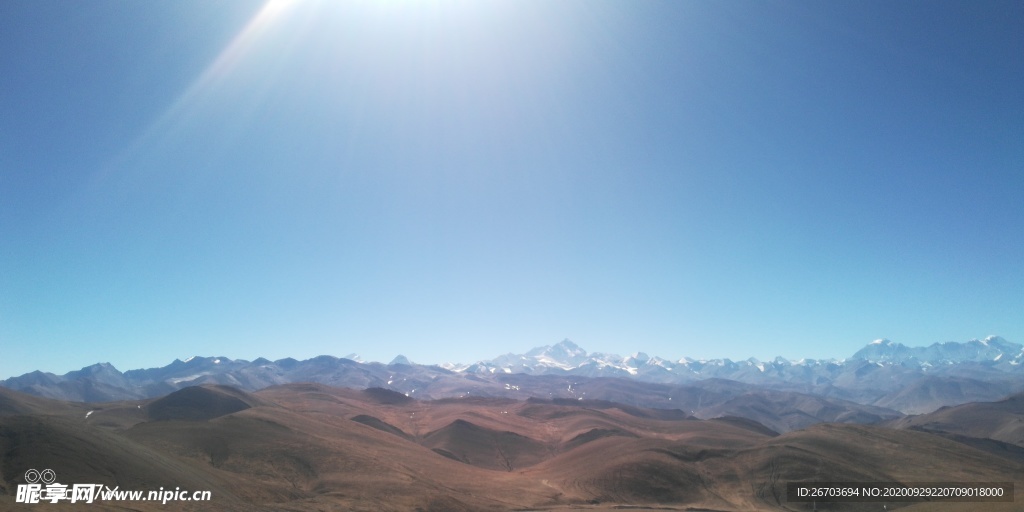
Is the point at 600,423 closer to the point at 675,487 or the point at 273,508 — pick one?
the point at 675,487

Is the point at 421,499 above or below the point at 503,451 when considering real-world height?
above

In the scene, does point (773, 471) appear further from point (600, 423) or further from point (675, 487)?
point (600, 423)

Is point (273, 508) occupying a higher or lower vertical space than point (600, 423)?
higher

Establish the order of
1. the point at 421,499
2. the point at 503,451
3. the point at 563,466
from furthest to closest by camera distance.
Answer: the point at 503,451, the point at 563,466, the point at 421,499

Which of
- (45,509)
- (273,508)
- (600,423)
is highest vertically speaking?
(45,509)

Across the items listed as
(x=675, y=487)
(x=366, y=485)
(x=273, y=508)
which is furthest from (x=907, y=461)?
(x=273, y=508)

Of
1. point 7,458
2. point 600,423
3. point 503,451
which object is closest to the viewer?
point 7,458

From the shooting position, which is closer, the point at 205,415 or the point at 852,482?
the point at 852,482

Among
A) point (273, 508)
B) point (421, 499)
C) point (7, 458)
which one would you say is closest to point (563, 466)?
point (421, 499)

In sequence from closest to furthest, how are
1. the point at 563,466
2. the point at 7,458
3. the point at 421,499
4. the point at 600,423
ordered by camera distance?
1. the point at 7,458
2. the point at 421,499
3. the point at 563,466
4. the point at 600,423
